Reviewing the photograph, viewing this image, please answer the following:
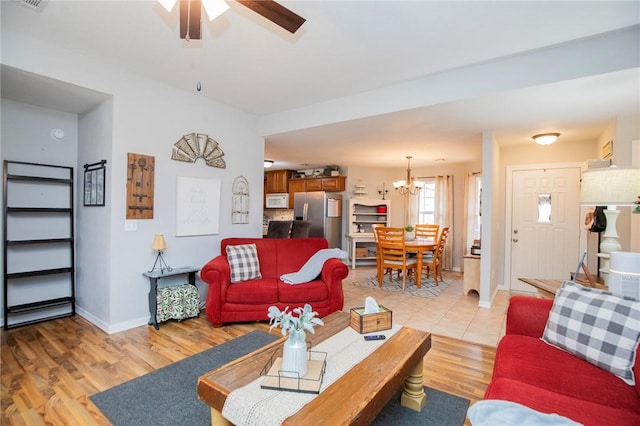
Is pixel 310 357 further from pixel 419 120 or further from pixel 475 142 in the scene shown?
pixel 475 142

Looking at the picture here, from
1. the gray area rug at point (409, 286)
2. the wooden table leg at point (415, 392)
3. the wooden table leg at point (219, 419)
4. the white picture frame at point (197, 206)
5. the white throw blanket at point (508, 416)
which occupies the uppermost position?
the white picture frame at point (197, 206)

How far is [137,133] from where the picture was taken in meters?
3.24

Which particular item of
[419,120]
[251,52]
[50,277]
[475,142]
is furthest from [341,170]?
[50,277]

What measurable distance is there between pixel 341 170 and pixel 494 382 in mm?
6159

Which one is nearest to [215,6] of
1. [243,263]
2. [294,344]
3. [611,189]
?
[294,344]

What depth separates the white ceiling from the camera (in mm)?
2184

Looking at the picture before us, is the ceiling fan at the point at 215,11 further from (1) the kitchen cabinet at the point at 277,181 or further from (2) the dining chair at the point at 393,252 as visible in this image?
(1) the kitchen cabinet at the point at 277,181

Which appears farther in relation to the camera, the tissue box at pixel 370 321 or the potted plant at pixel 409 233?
the potted plant at pixel 409 233

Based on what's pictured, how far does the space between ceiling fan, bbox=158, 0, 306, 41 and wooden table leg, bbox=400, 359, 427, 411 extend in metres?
2.18

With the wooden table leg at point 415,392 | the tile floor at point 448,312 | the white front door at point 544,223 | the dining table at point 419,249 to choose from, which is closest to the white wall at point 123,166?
the tile floor at point 448,312

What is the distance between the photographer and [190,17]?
1.70m

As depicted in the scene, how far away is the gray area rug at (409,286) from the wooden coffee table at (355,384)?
9.24 feet

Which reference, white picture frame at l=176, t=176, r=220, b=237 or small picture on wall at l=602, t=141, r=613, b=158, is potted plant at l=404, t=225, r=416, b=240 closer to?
small picture on wall at l=602, t=141, r=613, b=158

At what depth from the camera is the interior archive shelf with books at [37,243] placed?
10.4 ft
